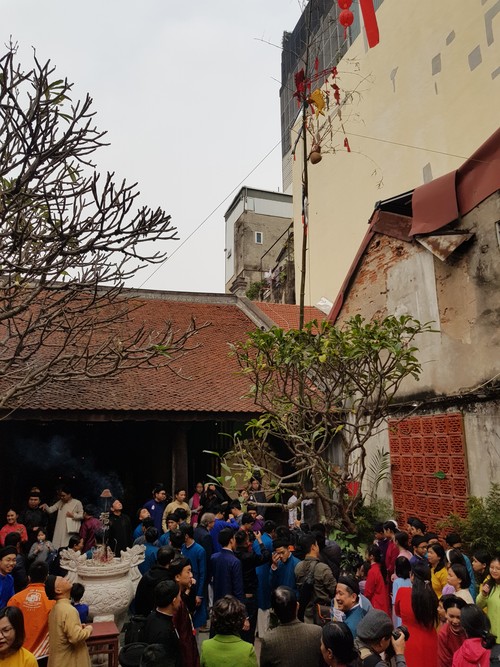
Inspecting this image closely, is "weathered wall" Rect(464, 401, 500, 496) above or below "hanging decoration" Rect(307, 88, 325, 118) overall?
below

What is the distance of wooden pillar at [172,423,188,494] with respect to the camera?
11758mm

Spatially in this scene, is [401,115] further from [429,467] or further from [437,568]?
[437,568]

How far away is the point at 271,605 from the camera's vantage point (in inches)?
160

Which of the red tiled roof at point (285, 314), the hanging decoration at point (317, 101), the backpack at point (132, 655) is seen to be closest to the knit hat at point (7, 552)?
the backpack at point (132, 655)

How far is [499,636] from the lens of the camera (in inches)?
173

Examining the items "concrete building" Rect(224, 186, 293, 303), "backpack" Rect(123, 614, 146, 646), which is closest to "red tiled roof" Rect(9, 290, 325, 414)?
"backpack" Rect(123, 614, 146, 646)

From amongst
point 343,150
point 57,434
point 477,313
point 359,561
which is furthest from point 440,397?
point 343,150

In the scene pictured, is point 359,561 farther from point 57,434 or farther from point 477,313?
point 57,434

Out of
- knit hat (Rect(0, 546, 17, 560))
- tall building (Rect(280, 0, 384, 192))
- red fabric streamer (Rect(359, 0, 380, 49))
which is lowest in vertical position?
knit hat (Rect(0, 546, 17, 560))

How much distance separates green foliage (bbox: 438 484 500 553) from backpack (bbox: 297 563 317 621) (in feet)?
9.57

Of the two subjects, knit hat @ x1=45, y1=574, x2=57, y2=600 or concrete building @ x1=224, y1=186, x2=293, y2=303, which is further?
concrete building @ x1=224, y1=186, x2=293, y2=303

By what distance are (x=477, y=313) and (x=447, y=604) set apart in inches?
193

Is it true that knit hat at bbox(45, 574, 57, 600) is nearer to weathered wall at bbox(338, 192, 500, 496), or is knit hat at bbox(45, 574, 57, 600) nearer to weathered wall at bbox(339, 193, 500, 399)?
weathered wall at bbox(338, 192, 500, 496)

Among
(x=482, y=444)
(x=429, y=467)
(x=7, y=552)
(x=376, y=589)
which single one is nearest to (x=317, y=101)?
(x=482, y=444)
